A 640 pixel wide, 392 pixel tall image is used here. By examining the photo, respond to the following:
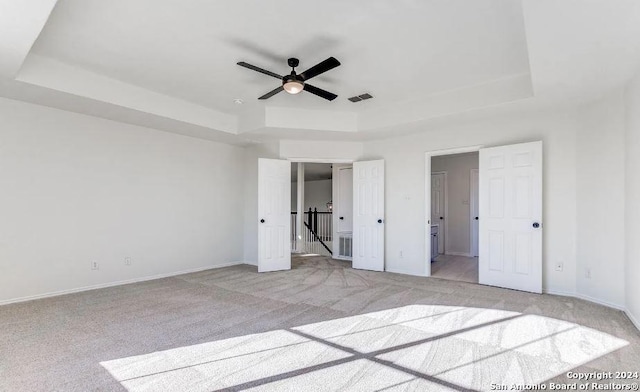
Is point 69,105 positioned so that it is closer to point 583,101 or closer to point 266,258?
point 266,258

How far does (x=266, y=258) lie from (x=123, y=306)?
8.23 feet

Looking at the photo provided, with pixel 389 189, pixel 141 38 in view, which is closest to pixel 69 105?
pixel 141 38

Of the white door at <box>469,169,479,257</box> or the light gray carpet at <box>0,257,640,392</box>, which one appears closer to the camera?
the light gray carpet at <box>0,257,640,392</box>

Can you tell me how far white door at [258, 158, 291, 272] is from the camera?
235 inches

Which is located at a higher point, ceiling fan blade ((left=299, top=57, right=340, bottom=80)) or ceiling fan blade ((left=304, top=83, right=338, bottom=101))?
ceiling fan blade ((left=299, top=57, right=340, bottom=80))

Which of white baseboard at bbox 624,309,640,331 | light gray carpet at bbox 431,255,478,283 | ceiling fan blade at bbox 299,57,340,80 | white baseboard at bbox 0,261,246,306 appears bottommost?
light gray carpet at bbox 431,255,478,283

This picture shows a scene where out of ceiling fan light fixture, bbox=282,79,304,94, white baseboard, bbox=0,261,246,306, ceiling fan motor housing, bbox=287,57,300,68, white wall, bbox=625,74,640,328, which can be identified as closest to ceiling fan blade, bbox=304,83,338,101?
ceiling fan light fixture, bbox=282,79,304,94

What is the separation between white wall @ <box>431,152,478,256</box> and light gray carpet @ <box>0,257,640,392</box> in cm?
368

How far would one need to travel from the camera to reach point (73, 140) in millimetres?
4500

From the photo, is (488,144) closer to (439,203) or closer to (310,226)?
(439,203)

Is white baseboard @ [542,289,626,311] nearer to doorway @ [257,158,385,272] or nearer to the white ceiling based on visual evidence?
the white ceiling

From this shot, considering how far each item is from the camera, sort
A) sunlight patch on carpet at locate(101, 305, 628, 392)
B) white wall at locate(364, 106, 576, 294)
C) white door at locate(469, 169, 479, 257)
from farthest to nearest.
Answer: white door at locate(469, 169, 479, 257) < white wall at locate(364, 106, 576, 294) < sunlight patch on carpet at locate(101, 305, 628, 392)

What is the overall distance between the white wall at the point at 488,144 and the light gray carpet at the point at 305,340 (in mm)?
737

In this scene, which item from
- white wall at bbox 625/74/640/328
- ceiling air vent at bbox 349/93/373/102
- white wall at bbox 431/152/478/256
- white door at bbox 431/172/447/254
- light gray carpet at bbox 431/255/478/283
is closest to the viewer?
white wall at bbox 625/74/640/328
